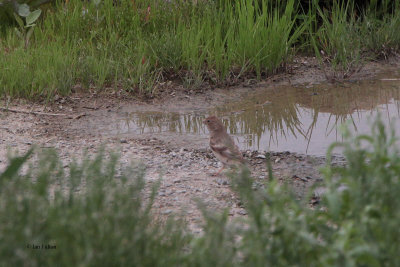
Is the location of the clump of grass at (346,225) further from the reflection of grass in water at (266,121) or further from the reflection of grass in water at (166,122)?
the reflection of grass in water at (166,122)

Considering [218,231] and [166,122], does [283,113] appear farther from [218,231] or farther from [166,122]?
[218,231]

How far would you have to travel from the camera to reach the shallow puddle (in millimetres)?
5582

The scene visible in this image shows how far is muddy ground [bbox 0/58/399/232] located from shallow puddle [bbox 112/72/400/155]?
0.18 m

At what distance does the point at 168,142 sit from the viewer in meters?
5.64

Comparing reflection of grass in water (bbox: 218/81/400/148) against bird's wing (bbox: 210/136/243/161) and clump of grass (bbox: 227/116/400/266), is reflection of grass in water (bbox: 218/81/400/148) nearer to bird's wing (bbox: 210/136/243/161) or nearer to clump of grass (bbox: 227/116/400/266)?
bird's wing (bbox: 210/136/243/161)

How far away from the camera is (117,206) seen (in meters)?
2.43

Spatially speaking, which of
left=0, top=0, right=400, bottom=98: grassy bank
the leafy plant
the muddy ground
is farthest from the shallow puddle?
the leafy plant

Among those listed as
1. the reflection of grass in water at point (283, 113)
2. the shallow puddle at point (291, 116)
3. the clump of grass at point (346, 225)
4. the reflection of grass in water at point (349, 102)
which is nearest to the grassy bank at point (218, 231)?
the clump of grass at point (346, 225)

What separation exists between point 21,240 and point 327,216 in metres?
1.20

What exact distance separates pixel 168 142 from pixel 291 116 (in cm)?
132

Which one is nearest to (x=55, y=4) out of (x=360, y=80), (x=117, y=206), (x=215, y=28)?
(x=215, y=28)

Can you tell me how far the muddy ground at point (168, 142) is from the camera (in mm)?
4461

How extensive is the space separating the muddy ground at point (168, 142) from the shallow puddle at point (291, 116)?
0.18 m

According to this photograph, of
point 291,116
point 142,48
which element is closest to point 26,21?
point 142,48
